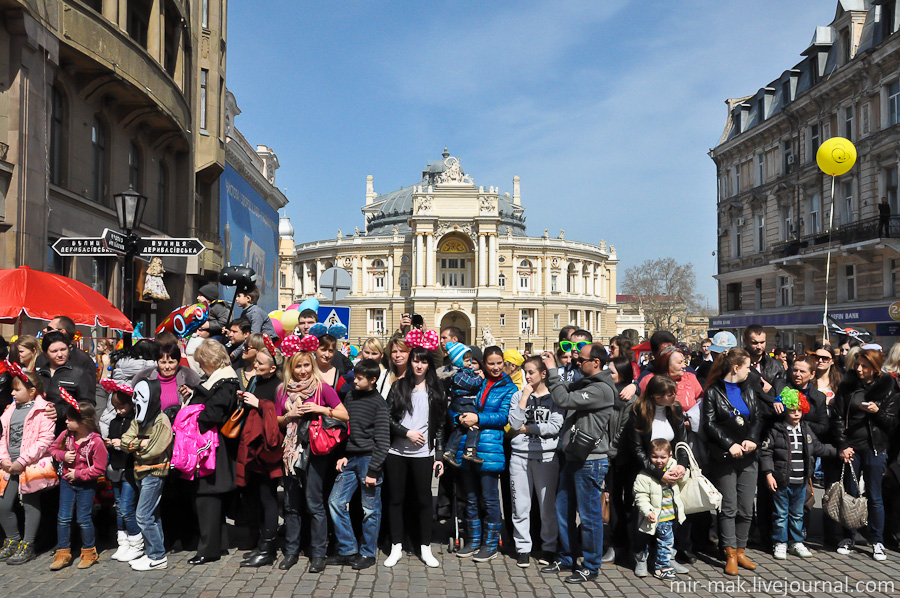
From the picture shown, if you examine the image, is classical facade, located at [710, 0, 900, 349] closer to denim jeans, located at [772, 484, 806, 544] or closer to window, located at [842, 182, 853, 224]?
window, located at [842, 182, 853, 224]

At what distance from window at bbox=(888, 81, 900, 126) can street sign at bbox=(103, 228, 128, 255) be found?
2312 centimetres

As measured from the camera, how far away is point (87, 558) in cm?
595

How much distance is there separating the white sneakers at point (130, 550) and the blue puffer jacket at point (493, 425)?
2.99 metres

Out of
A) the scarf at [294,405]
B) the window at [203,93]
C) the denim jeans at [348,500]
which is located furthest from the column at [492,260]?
the scarf at [294,405]

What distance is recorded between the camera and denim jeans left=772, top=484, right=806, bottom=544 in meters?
6.36

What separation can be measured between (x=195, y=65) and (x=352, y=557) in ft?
58.0

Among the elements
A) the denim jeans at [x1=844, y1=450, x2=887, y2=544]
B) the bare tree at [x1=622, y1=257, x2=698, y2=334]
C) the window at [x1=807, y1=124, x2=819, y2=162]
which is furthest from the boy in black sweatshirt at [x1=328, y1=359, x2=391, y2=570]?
the bare tree at [x1=622, y1=257, x2=698, y2=334]

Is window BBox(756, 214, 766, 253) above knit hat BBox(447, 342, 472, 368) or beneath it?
above

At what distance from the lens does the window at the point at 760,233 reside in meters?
30.9

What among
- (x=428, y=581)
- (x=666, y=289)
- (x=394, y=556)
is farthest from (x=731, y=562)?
(x=666, y=289)

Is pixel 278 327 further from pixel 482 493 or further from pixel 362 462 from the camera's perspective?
pixel 482 493

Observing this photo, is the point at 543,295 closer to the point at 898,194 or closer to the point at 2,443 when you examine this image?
the point at 898,194

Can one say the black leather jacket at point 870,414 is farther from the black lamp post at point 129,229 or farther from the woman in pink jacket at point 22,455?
the black lamp post at point 129,229

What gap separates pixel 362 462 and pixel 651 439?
2.59 m
